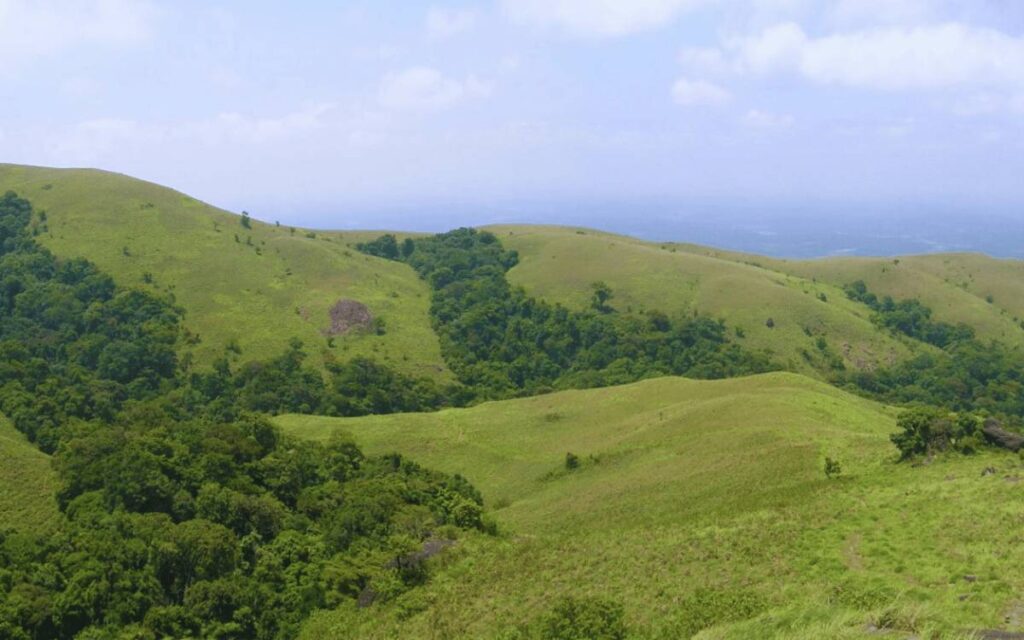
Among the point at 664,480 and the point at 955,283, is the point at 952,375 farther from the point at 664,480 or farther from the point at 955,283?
the point at 664,480

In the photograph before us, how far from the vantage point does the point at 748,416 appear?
198 feet

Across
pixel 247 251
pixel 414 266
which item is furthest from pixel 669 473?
pixel 414 266

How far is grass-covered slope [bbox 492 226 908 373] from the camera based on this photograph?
442ft

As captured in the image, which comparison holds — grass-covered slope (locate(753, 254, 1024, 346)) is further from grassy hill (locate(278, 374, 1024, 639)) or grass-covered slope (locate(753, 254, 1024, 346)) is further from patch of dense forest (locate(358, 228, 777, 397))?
grassy hill (locate(278, 374, 1024, 639))

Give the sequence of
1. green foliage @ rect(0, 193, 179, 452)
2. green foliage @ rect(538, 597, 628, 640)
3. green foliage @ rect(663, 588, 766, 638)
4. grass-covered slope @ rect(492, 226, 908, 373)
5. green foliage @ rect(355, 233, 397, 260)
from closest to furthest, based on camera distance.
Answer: green foliage @ rect(663, 588, 766, 638) → green foliage @ rect(538, 597, 628, 640) → green foliage @ rect(0, 193, 179, 452) → grass-covered slope @ rect(492, 226, 908, 373) → green foliage @ rect(355, 233, 397, 260)

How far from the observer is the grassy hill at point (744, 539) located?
25.6 metres

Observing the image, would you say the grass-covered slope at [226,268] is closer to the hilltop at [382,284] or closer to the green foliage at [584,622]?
the hilltop at [382,284]

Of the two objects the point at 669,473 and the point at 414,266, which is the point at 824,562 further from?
the point at 414,266

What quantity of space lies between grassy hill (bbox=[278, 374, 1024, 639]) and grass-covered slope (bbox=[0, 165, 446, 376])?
6704 cm

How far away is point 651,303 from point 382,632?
12291 cm

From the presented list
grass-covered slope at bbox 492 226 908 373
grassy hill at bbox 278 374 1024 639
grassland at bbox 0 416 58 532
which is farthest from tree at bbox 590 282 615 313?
grassland at bbox 0 416 58 532

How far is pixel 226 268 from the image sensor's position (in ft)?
454

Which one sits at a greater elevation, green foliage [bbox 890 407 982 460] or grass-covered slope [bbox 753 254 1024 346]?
grass-covered slope [bbox 753 254 1024 346]

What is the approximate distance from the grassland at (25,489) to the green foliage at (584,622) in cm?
4099
